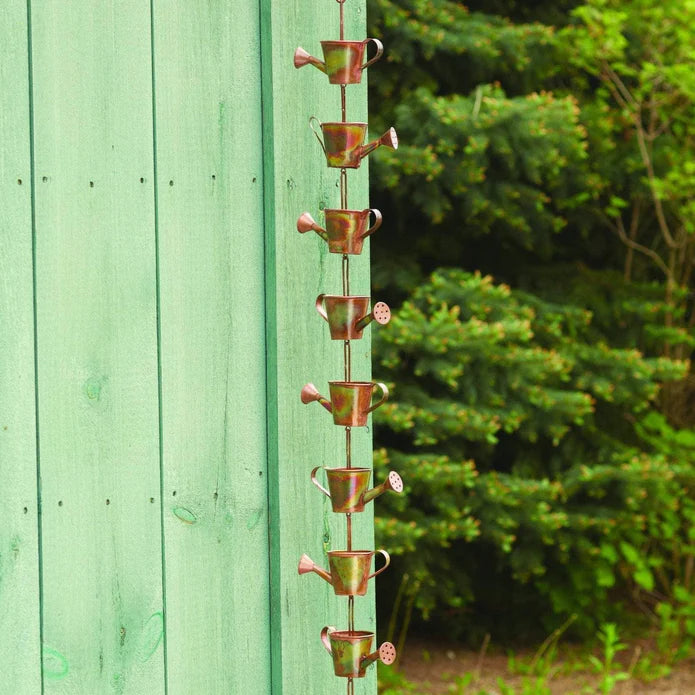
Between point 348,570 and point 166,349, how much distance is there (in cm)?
34

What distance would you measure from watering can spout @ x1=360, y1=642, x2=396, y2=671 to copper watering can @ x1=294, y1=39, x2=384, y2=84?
2.11 feet

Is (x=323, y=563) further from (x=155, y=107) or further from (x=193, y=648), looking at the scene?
(x=155, y=107)

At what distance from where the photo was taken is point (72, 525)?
3.81 feet

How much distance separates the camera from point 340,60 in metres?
1.20

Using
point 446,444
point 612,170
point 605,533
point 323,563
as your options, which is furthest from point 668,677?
point 323,563

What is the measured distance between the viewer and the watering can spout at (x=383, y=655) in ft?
3.68

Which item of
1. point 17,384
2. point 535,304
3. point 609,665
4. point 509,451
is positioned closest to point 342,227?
point 17,384

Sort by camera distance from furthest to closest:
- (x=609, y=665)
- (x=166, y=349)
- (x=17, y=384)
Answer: (x=609, y=665), (x=166, y=349), (x=17, y=384)

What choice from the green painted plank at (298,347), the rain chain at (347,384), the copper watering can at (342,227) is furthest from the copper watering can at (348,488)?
the copper watering can at (342,227)

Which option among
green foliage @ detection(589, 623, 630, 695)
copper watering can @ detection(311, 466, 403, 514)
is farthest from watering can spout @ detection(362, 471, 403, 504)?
green foliage @ detection(589, 623, 630, 695)

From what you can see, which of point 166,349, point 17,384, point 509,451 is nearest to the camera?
point 17,384

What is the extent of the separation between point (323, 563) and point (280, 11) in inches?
27.7

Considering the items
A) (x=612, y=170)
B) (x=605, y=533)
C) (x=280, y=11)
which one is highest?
(x=612, y=170)

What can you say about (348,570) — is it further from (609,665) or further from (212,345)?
(609,665)
